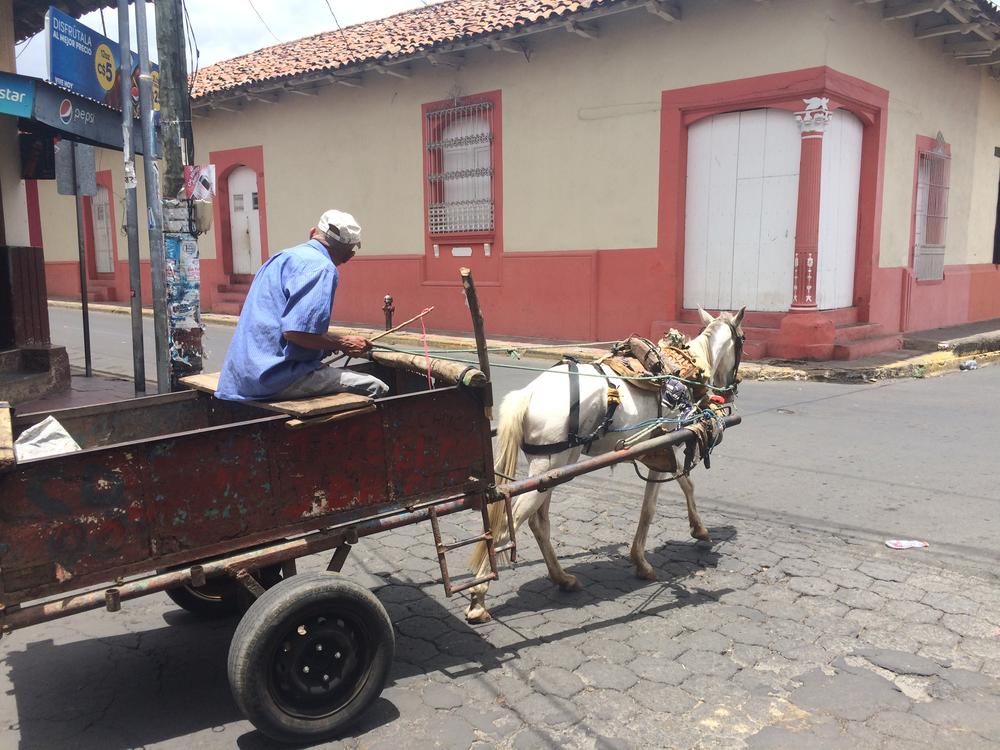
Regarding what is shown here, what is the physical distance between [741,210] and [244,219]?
1246cm

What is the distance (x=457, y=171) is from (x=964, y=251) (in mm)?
10056

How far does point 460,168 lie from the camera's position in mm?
14906

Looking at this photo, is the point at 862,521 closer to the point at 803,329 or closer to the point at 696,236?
the point at 803,329

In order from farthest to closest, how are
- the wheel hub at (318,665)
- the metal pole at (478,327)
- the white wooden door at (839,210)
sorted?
the white wooden door at (839,210) < the metal pole at (478,327) < the wheel hub at (318,665)

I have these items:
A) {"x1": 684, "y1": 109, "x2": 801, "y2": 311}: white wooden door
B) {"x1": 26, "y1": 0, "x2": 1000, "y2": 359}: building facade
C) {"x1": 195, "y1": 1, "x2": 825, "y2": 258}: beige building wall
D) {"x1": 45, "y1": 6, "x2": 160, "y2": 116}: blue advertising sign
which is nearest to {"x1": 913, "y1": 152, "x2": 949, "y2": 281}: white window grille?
{"x1": 26, "y1": 0, "x2": 1000, "y2": 359}: building facade

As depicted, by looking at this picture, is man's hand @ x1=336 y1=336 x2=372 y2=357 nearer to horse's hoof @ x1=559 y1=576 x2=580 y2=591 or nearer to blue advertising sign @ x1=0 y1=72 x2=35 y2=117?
horse's hoof @ x1=559 y1=576 x2=580 y2=591

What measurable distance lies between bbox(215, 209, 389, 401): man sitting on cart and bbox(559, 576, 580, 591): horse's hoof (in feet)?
5.04

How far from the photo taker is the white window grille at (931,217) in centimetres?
1384

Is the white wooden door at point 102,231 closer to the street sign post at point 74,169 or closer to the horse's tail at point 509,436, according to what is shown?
the street sign post at point 74,169

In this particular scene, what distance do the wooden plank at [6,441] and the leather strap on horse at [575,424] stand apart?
7.71 feet

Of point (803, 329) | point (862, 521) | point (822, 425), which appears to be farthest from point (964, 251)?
point (862, 521)

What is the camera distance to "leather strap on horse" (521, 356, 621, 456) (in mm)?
4199

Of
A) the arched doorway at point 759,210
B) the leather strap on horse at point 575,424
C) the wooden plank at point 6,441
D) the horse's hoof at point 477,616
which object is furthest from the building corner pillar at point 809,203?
the wooden plank at point 6,441

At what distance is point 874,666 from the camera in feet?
11.4
